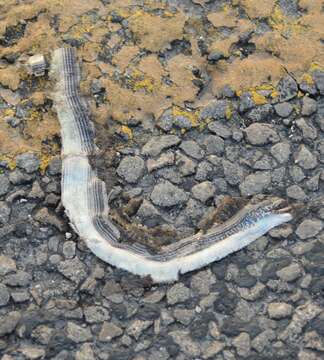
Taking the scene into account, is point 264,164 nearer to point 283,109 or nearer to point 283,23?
point 283,109

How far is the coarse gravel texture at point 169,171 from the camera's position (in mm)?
3748

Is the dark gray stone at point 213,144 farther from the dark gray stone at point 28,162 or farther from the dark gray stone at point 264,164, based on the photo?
the dark gray stone at point 28,162

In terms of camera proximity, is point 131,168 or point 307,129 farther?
point 307,129

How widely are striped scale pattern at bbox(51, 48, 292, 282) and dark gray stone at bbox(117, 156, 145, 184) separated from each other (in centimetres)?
14

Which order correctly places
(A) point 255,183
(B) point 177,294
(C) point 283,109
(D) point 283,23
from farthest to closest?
(D) point 283,23 → (C) point 283,109 → (A) point 255,183 → (B) point 177,294

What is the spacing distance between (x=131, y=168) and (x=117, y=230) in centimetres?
42

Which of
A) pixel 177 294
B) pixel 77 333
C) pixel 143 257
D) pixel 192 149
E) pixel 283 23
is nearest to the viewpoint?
pixel 77 333

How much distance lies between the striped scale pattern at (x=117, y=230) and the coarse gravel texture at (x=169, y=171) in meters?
0.05

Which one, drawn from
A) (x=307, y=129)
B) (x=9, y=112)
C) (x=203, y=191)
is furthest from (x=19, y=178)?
(x=307, y=129)

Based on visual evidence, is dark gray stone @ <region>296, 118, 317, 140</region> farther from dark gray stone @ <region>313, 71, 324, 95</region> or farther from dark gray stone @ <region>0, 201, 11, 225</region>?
dark gray stone @ <region>0, 201, 11, 225</region>

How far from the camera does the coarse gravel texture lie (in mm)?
3748

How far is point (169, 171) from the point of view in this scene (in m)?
4.26

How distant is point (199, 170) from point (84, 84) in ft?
3.09

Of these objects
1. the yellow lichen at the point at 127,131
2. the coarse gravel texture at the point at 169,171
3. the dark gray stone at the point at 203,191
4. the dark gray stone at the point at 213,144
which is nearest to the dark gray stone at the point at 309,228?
the coarse gravel texture at the point at 169,171
